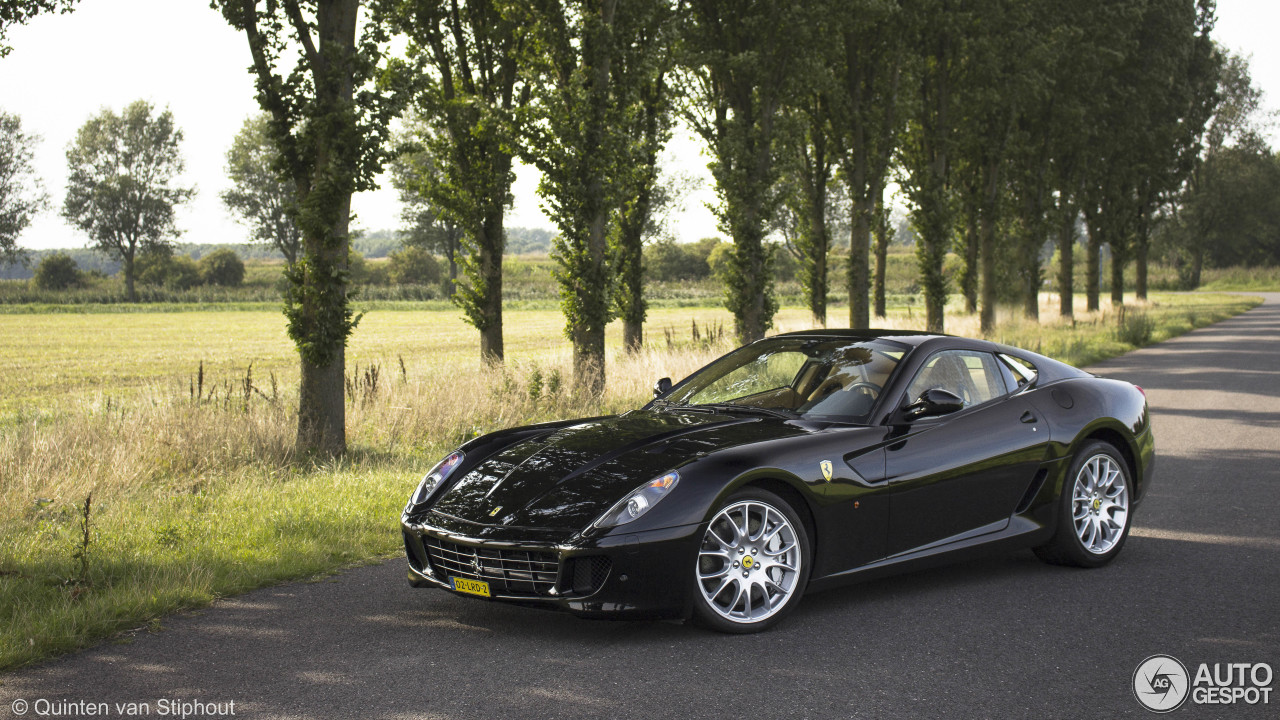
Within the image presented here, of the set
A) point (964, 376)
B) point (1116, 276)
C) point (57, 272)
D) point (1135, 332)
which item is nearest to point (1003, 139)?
point (1135, 332)

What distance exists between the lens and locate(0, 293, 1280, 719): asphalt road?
3967 mm

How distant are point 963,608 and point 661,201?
5728 centimetres

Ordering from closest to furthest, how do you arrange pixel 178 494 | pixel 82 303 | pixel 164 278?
pixel 178 494 → pixel 82 303 → pixel 164 278

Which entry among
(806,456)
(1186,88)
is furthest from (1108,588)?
(1186,88)

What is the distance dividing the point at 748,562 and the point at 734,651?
0.45 meters

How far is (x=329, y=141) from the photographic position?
10.0 meters

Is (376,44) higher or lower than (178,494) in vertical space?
higher

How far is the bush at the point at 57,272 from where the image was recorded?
62094 mm

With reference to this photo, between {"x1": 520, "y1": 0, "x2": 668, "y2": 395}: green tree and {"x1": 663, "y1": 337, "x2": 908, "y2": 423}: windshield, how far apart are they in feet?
27.9

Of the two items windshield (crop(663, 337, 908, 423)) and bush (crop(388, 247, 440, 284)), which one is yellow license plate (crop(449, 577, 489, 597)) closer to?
windshield (crop(663, 337, 908, 423))

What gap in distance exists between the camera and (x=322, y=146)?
33.4ft

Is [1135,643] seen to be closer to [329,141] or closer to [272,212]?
[329,141]

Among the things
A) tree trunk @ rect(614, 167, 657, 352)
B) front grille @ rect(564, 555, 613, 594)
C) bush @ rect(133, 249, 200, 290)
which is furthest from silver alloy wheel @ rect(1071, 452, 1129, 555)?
bush @ rect(133, 249, 200, 290)

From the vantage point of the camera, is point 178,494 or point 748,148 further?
point 748,148
